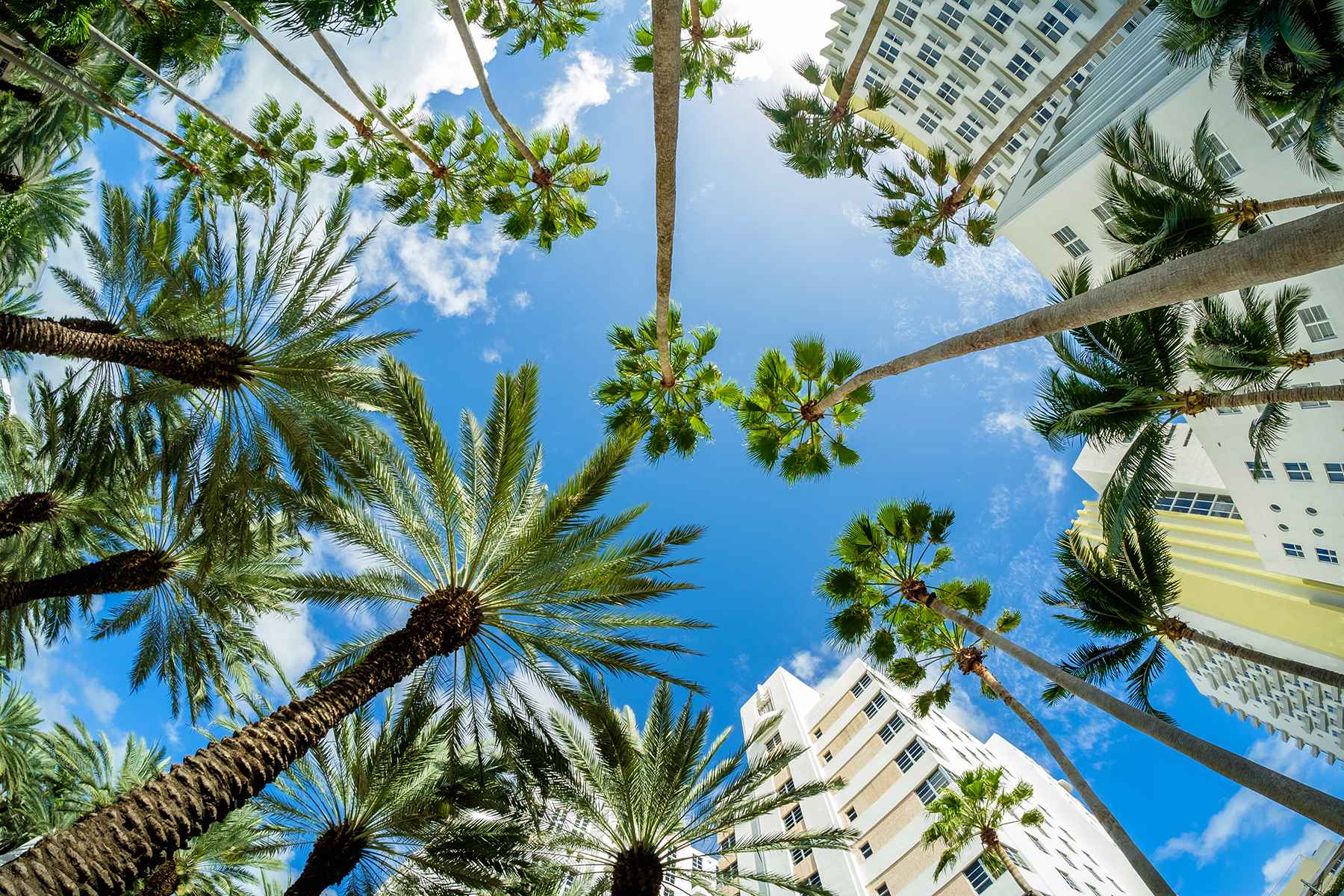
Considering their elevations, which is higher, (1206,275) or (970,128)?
(970,128)

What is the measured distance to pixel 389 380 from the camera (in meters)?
8.08

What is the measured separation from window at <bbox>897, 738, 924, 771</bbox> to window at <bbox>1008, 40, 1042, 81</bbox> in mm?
34746

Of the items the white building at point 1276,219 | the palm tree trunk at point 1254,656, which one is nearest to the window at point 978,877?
the palm tree trunk at point 1254,656

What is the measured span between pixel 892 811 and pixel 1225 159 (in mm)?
25820

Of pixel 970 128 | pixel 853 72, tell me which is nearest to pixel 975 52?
pixel 970 128

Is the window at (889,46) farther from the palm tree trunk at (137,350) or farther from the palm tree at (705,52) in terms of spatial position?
the palm tree trunk at (137,350)

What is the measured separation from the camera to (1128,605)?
10625 millimetres

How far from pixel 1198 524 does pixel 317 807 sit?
38105 millimetres

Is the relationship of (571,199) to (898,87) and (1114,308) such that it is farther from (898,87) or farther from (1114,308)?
(898,87)

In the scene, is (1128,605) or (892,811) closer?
(1128,605)

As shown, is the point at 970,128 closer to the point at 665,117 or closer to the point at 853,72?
the point at 853,72

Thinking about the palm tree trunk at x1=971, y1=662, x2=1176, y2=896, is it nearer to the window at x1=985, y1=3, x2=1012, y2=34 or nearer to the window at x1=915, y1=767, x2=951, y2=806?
the window at x1=915, y1=767, x2=951, y2=806

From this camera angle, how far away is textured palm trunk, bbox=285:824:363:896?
9.09m

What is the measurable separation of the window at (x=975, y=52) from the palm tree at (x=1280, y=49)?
2457 cm
